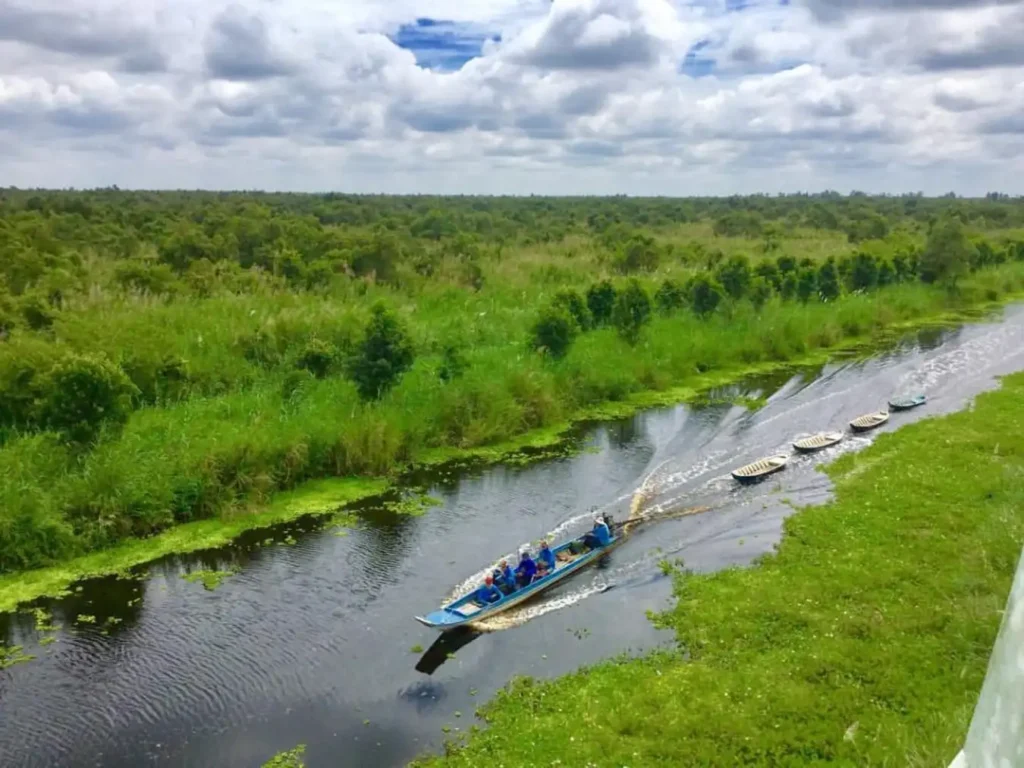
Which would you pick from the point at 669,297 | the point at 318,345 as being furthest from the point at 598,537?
the point at 669,297

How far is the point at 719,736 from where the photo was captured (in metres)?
12.0

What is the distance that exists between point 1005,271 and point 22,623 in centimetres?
6493

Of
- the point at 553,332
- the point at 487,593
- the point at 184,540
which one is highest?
the point at 553,332

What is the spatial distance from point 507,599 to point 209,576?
22.4 feet

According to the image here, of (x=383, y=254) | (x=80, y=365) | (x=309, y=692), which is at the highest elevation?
(x=383, y=254)

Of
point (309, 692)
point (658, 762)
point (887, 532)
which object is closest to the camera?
point (658, 762)

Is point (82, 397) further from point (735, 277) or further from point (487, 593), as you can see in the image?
point (735, 277)

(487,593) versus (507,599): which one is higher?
(487,593)

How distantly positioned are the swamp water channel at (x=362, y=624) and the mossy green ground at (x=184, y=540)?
0.46 meters

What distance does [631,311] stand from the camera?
1406 inches

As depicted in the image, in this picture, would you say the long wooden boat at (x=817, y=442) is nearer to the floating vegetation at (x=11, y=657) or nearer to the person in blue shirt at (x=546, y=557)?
the person in blue shirt at (x=546, y=557)

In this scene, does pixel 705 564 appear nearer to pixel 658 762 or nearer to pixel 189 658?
pixel 658 762

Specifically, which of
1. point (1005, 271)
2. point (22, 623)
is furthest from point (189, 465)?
point (1005, 271)

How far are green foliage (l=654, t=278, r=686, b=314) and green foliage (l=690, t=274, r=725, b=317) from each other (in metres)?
0.63
